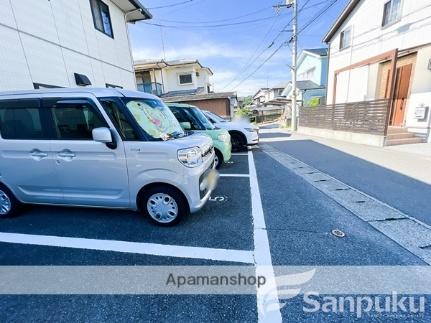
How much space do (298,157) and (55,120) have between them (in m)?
6.60

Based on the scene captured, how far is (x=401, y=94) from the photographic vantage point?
29.2ft

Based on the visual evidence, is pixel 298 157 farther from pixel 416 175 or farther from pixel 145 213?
pixel 145 213

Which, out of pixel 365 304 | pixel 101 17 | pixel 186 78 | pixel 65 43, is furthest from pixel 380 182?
pixel 186 78

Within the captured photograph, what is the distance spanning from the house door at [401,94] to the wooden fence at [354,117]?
173cm

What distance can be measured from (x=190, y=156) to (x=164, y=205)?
0.79 m

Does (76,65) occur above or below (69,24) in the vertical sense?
below

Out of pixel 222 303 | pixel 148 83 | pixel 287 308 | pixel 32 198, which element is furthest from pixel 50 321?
pixel 148 83

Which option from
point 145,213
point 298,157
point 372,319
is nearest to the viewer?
point 372,319

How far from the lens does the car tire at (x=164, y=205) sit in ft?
9.73

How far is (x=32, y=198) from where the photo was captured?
3.43 meters

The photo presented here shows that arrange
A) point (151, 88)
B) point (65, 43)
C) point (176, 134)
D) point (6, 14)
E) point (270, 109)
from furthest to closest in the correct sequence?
1. point (270, 109)
2. point (151, 88)
3. point (65, 43)
4. point (6, 14)
5. point (176, 134)

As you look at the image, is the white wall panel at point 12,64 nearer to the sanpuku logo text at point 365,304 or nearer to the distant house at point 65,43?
the distant house at point 65,43

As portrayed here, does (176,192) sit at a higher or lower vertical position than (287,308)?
higher

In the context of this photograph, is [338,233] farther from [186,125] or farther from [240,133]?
[240,133]
